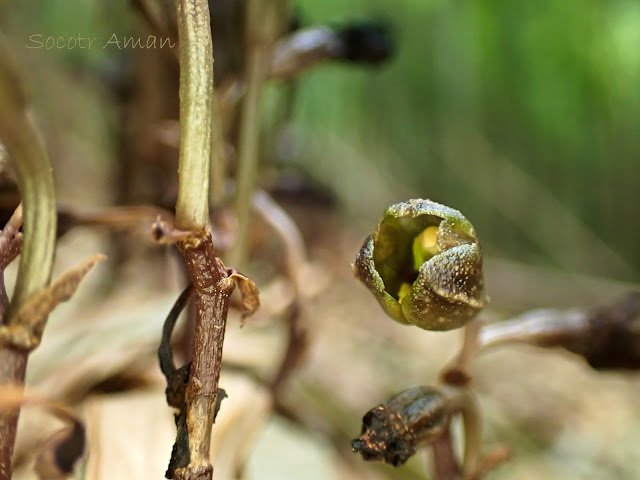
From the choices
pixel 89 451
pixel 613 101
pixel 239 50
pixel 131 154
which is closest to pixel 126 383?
pixel 89 451

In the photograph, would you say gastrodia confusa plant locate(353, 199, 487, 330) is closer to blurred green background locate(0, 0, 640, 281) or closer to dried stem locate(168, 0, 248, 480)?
dried stem locate(168, 0, 248, 480)

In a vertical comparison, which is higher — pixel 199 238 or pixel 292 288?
pixel 199 238

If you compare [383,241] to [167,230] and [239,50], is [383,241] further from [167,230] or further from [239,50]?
[239,50]

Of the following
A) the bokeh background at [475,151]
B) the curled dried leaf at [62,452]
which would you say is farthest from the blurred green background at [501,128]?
the curled dried leaf at [62,452]

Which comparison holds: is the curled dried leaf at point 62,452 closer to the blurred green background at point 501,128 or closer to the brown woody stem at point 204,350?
the brown woody stem at point 204,350

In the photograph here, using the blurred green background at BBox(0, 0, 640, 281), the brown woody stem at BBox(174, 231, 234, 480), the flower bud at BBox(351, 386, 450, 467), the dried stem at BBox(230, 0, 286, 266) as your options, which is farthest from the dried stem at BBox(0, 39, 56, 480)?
the blurred green background at BBox(0, 0, 640, 281)

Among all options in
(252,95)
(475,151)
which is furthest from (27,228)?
(475,151)

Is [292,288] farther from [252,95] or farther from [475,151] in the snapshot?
[475,151]
